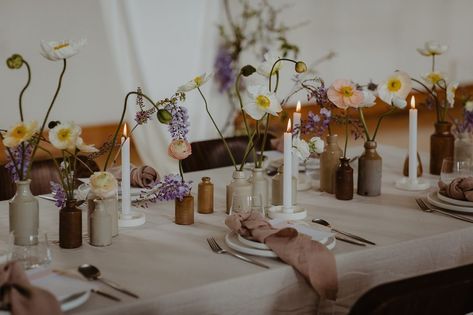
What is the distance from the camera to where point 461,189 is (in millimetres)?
2322

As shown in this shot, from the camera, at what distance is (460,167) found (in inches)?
97.3

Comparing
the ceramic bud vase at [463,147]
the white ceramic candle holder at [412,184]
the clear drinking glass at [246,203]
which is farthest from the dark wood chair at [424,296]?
the ceramic bud vase at [463,147]

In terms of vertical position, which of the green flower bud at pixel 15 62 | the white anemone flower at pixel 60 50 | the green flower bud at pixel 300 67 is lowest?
the green flower bud at pixel 15 62

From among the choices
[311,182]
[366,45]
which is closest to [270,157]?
[311,182]

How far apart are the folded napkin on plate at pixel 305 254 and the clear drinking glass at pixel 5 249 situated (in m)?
0.54

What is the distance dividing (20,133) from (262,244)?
598mm

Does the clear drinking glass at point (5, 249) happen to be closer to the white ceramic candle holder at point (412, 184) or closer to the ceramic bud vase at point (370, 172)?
the ceramic bud vase at point (370, 172)

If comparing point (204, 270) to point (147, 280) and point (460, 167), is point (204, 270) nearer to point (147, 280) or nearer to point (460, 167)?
point (147, 280)

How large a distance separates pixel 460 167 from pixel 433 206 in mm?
175

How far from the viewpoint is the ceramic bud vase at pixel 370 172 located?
2.50 metres

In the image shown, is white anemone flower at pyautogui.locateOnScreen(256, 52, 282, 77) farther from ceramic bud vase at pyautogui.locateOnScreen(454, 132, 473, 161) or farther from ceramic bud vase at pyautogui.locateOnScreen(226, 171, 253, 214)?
ceramic bud vase at pyautogui.locateOnScreen(454, 132, 473, 161)

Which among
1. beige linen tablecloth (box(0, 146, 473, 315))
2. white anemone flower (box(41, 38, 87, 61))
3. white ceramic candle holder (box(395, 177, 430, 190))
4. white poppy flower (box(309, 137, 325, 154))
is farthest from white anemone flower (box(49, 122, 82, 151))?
white ceramic candle holder (box(395, 177, 430, 190))

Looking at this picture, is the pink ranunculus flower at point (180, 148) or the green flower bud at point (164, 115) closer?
the green flower bud at point (164, 115)

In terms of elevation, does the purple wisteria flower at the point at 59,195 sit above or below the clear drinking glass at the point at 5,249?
above
